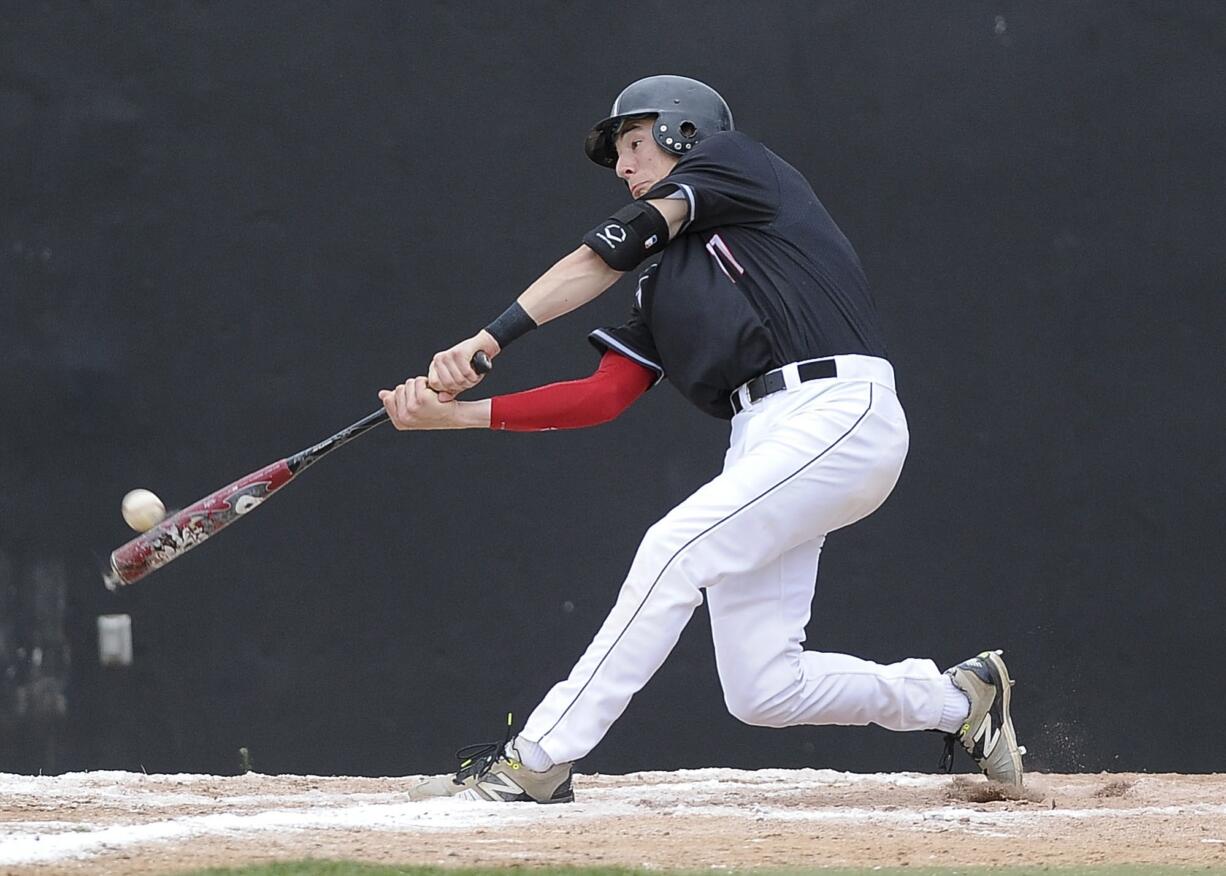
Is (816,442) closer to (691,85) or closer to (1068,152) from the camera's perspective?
(691,85)

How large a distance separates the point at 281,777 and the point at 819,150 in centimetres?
214

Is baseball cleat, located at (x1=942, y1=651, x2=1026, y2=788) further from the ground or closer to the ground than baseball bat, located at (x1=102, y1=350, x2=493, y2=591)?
closer to the ground

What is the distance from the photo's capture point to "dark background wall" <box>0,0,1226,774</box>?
4.41 metres

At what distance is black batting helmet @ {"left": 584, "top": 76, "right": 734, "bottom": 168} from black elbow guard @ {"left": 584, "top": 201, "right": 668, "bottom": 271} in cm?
35

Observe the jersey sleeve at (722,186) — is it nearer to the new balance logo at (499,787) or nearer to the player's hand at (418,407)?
the player's hand at (418,407)

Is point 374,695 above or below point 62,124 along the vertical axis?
below

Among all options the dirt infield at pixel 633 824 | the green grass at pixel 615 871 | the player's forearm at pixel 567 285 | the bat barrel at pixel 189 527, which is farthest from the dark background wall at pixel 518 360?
the green grass at pixel 615 871

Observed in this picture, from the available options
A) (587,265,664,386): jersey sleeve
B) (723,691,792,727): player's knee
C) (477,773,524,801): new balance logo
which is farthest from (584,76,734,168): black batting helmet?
(477,773,524,801): new balance logo

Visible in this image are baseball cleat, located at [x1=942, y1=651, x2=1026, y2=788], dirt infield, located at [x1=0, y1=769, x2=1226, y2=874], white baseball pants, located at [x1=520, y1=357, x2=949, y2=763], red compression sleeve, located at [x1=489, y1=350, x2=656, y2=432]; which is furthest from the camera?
baseball cleat, located at [x1=942, y1=651, x2=1026, y2=788]

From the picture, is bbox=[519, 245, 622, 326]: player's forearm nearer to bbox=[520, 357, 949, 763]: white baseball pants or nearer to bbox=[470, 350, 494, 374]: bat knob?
bbox=[470, 350, 494, 374]: bat knob

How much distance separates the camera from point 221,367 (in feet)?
14.5

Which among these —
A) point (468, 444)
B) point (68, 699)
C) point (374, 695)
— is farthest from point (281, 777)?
point (468, 444)

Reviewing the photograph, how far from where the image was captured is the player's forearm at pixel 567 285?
10.6ft

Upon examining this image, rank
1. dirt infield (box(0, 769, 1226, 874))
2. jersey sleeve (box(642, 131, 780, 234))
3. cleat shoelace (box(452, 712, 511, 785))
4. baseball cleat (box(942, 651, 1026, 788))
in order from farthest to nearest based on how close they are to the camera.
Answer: baseball cleat (box(942, 651, 1026, 788)) < jersey sleeve (box(642, 131, 780, 234)) < cleat shoelace (box(452, 712, 511, 785)) < dirt infield (box(0, 769, 1226, 874))
